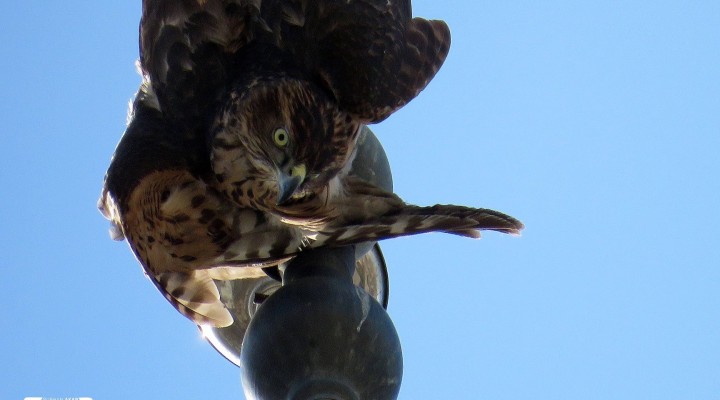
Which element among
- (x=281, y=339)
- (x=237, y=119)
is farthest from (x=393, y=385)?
(x=237, y=119)

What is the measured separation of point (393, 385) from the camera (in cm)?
258

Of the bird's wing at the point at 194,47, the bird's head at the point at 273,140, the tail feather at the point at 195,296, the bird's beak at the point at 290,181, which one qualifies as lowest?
the tail feather at the point at 195,296

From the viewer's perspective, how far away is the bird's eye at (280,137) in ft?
12.0

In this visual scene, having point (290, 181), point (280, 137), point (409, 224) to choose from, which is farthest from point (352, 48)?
point (409, 224)

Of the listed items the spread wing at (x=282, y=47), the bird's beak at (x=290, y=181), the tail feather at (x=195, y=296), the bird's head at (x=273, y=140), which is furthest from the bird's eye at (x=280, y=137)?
the tail feather at (x=195, y=296)

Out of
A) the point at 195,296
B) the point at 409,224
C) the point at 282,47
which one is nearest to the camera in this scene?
the point at 409,224

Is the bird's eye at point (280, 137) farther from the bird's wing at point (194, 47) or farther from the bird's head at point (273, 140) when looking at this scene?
the bird's wing at point (194, 47)

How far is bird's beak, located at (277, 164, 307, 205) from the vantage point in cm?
340

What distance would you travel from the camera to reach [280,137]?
3654 millimetres

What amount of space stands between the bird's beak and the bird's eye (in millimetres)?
117

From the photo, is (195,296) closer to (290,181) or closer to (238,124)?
(290,181)

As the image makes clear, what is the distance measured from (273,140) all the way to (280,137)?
3 cm

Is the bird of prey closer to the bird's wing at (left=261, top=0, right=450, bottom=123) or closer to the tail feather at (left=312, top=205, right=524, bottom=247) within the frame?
the bird's wing at (left=261, top=0, right=450, bottom=123)

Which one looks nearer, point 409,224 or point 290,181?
point 409,224
